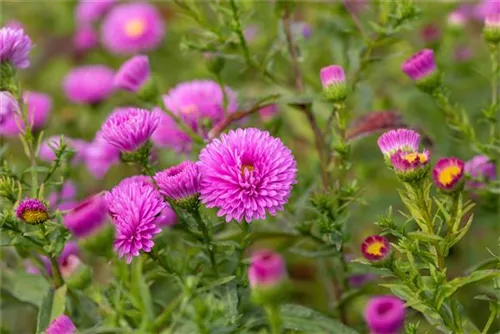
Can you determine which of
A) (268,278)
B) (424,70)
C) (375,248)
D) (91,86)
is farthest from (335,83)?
(91,86)

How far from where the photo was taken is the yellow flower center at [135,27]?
7.65ft

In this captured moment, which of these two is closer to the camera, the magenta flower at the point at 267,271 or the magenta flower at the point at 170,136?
the magenta flower at the point at 267,271

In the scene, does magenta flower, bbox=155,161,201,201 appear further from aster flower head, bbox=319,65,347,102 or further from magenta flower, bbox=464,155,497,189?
magenta flower, bbox=464,155,497,189

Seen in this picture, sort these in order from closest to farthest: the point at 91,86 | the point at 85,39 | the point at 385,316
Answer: the point at 385,316
the point at 91,86
the point at 85,39

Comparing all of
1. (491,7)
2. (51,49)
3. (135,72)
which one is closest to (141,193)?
(135,72)

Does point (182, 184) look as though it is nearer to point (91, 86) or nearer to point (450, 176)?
point (450, 176)

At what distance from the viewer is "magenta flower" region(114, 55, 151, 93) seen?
1.34m

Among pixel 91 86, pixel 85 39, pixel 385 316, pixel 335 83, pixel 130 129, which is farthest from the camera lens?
pixel 85 39

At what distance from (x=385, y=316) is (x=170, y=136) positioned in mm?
800

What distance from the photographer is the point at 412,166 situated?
97 cm

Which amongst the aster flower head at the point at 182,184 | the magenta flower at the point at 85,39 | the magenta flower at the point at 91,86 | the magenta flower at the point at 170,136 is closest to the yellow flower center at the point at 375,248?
the aster flower head at the point at 182,184

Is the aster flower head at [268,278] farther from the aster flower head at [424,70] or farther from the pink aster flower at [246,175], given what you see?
the aster flower head at [424,70]

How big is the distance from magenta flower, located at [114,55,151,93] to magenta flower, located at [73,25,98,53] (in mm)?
1164

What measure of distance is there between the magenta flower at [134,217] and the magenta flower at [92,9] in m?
1.56
